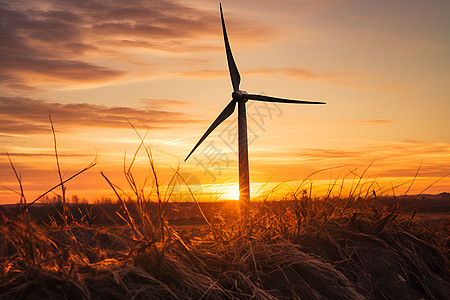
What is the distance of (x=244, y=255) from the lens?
4.62 m

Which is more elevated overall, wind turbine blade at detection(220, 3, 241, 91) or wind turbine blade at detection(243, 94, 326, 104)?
wind turbine blade at detection(220, 3, 241, 91)

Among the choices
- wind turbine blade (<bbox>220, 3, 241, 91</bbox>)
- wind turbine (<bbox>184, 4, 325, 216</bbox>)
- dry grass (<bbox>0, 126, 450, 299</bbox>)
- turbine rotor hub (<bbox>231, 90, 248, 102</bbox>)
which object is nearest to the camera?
dry grass (<bbox>0, 126, 450, 299</bbox>)

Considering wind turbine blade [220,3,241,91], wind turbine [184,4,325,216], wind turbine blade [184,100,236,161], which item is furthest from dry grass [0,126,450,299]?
wind turbine blade [220,3,241,91]

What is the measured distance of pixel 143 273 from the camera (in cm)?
369

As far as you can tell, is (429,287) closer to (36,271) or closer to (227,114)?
(36,271)

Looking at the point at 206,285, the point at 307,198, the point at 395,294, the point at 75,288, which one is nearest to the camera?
the point at 75,288

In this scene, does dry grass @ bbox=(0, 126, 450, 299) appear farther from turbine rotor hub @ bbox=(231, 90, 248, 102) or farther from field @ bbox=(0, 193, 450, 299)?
turbine rotor hub @ bbox=(231, 90, 248, 102)

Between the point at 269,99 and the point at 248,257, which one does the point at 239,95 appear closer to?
the point at 269,99

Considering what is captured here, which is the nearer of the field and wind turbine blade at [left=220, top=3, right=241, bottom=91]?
the field

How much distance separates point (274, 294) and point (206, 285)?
756 mm

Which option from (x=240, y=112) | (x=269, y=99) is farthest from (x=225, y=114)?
(x=269, y=99)

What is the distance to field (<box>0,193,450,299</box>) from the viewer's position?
3605mm

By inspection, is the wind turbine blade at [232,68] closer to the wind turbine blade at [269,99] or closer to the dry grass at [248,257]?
the wind turbine blade at [269,99]

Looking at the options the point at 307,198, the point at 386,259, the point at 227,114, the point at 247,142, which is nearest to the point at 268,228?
the point at 307,198
